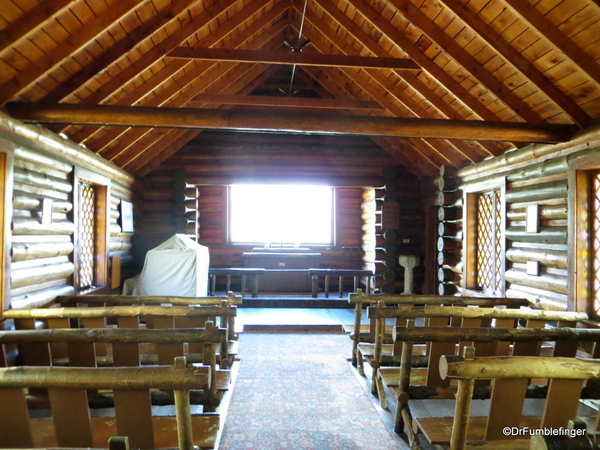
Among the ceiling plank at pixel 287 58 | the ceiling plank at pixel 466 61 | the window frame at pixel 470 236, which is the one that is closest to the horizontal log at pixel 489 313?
the ceiling plank at pixel 466 61

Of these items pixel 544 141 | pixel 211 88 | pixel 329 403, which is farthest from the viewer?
pixel 211 88

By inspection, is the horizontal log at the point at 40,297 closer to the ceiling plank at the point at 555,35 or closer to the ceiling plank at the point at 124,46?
the ceiling plank at the point at 124,46

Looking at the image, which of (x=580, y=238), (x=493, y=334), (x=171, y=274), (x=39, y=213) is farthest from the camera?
(x=171, y=274)

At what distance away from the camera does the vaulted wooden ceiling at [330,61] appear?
172 inches

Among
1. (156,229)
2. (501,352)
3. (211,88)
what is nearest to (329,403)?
(501,352)

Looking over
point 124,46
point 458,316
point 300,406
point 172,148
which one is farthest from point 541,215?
point 172,148

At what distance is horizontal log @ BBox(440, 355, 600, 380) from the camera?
2.11 metres

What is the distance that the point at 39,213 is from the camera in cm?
557

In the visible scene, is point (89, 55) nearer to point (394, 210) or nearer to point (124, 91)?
point (124, 91)

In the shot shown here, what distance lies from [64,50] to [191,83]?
332 centimetres

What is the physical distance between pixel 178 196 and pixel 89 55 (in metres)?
5.39

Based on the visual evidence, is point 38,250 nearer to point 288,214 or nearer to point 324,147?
point 324,147

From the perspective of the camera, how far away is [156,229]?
10477 mm

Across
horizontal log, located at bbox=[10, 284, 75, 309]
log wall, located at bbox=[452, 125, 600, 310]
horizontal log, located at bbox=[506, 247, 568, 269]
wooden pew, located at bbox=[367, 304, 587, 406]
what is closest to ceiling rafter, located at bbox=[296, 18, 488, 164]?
log wall, located at bbox=[452, 125, 600, 310]
